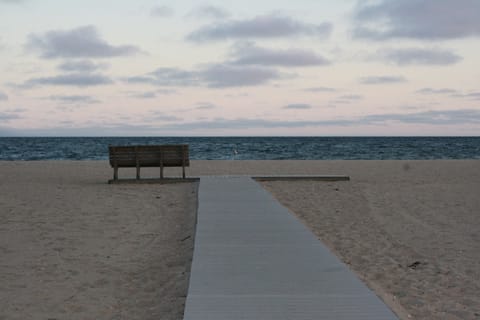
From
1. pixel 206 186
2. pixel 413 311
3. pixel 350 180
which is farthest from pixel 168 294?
pixel 350 180

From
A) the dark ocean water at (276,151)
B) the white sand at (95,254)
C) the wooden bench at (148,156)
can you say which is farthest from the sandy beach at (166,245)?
the dark ocean water at (276,151)

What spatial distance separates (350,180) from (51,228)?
10904 mm

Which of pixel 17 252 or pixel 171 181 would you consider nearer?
pixel 17 252

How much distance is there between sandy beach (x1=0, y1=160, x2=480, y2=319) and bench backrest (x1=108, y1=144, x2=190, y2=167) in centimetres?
90

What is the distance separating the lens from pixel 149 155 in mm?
15703

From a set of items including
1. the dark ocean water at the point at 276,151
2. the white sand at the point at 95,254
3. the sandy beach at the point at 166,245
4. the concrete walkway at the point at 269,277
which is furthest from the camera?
the dark ocean water at the point at 276,151

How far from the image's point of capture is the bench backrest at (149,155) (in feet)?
51.3

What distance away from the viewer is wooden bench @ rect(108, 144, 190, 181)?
616 inches

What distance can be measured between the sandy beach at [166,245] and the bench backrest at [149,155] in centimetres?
90

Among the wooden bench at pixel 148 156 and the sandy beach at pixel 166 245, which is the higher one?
the wooden bench at pixel 148 156

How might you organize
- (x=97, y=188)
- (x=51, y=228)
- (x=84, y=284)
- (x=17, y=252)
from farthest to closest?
(x=97, y=188)
(x=51, y=228)
(x=17, y=252)
(x=84, y=284)

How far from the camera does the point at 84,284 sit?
19.2 feet

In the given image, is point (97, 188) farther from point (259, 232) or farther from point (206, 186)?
point (259, 232)

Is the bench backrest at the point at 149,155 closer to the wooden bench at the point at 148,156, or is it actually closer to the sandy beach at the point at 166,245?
the wooden bench at the point at 148,156
